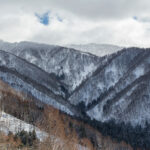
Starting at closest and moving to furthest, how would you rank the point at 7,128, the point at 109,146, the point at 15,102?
the point at 7,128 → the point at 109,146 → the point at 15,102

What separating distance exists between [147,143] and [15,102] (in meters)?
88.9

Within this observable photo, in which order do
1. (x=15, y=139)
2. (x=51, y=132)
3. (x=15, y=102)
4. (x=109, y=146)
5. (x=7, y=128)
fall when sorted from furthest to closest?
(x=15, y=102)
(x=109, y=146)
(x=7, y=128)
(x=15, y=139)
(x=51, y=132)

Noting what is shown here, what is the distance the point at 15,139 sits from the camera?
3455 inches

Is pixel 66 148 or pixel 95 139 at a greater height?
pixel 95 139

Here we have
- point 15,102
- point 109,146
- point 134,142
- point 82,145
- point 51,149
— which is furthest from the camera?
point 134,142

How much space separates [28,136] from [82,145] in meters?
32.7

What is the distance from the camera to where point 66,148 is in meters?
74.4

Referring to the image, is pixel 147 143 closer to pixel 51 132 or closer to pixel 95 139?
pixel 95 139

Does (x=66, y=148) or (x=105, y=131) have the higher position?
(x=105, y=131)

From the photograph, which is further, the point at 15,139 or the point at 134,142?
the point at 134,142

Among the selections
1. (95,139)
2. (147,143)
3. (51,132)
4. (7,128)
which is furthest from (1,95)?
(51,132)

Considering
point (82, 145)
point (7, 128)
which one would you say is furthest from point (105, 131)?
point (7, 128)

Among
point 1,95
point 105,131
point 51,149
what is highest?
point 1,95

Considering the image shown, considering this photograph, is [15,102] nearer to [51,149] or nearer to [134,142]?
[134,142]
